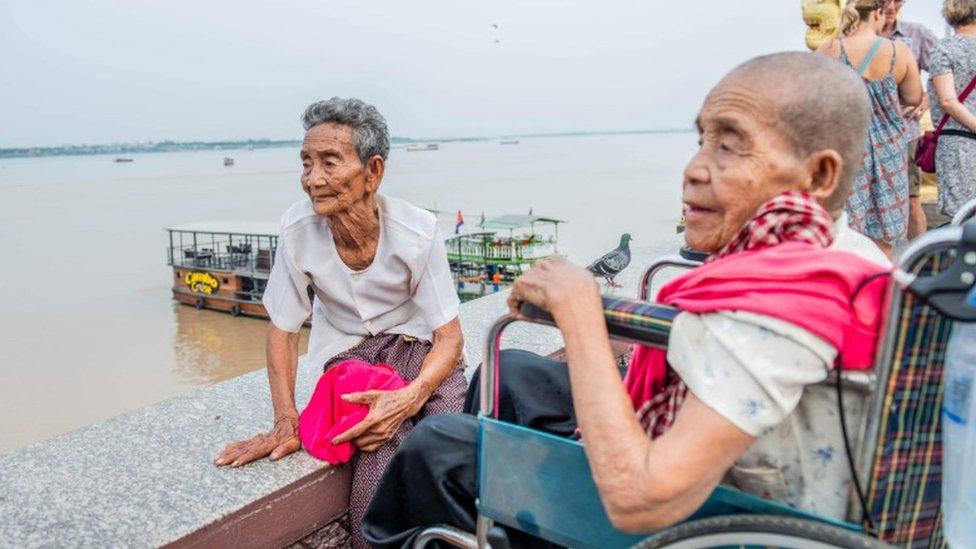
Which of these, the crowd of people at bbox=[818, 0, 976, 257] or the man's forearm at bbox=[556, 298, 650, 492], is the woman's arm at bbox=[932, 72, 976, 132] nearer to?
the crowd of people at bbox=[818, 0, 976, 257]

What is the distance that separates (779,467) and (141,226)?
6176 cm

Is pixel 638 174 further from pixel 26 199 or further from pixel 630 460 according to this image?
pixel 630 460

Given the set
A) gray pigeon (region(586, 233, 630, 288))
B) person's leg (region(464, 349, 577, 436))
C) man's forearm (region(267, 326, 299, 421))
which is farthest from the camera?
gray pigeon (region(586, 233, 630, 288))

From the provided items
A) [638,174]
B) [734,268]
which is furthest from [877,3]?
[638,174]

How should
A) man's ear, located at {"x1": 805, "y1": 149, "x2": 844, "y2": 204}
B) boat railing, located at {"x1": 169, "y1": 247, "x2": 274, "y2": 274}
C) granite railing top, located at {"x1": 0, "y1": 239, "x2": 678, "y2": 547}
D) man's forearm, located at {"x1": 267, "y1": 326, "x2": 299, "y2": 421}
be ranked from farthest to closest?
boat railing, located at {"x1": 169, "y1": 247, "x2": 274, "y2": 274} → man's forearm, located at {"x1": 267, "y1": 326, "x2": 299, "y2": 421} → granite railing top, located at {"x1": 0, "y1": 239, "x2": 678, "y2": 547} → man's ear, located at {"x1": 805, "y1": 149, "x2": 844, "y2": 204}

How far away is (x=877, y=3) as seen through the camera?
3.28 meters

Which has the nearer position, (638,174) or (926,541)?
(926,541)

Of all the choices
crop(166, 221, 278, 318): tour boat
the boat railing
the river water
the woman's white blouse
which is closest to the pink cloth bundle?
the woman's white blouse

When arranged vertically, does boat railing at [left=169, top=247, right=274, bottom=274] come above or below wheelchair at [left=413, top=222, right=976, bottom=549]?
below

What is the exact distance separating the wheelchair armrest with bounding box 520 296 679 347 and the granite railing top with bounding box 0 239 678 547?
2.78 ft

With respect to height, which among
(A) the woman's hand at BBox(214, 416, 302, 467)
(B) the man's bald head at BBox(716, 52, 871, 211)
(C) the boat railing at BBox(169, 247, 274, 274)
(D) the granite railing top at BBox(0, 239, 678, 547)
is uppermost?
(B) the man's bald head at BBox(716, 52, 871, 211)

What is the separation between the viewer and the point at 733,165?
4.07 ft

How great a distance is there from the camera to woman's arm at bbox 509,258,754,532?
40.8 inches

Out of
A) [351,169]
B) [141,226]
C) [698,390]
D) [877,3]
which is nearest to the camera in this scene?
[698,390]
